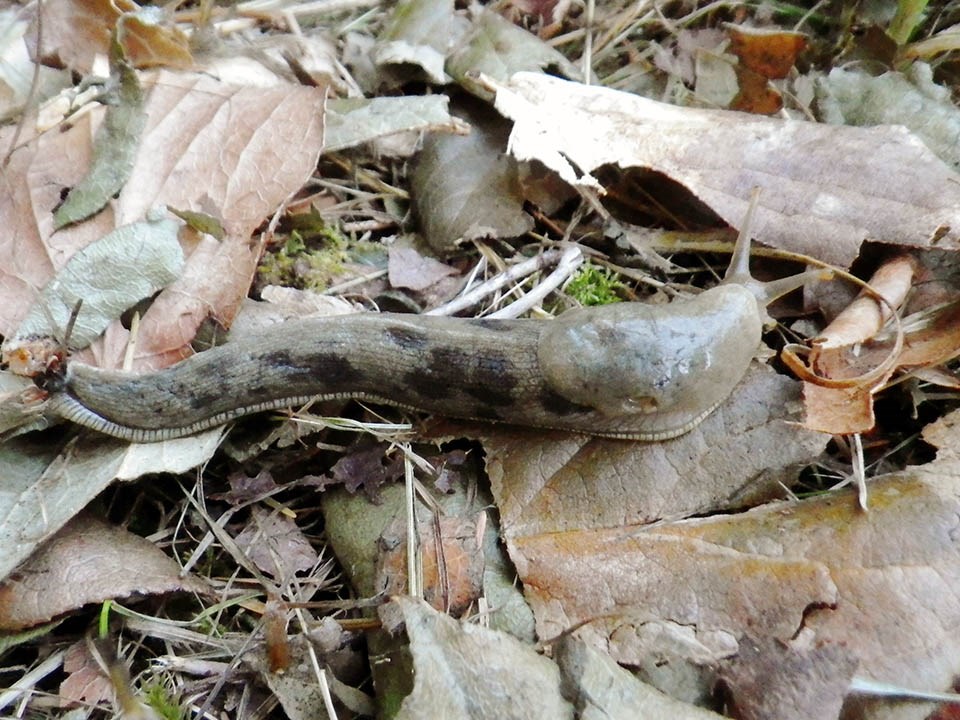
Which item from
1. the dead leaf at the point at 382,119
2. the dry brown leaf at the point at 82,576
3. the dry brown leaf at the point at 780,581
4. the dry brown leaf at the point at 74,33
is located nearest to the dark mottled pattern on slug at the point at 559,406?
the dry brown leaf at the point at 780,581

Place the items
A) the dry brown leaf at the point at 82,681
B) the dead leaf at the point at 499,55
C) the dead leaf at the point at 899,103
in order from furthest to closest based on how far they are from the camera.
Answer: the dead leaf at the point at 499,55 → the dead leaf at the point at 899,103 → the dry brown leaf at the point at 82,681

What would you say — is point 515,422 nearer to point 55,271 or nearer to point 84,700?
point 84,700

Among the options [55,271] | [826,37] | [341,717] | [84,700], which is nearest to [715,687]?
[341,717]

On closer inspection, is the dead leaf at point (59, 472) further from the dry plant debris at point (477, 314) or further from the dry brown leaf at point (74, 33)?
the dry brown leaf at point (74, 33)

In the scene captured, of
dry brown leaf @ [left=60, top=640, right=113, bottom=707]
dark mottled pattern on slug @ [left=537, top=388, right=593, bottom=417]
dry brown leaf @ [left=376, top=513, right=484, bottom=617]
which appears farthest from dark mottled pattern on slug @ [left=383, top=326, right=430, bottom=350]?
dry brown leaf @ [left=60, top=640, right=113, bottom=707]

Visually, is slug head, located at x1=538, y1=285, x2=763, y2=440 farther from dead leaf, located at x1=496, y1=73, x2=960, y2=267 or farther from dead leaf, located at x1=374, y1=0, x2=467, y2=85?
dead leaf, located at x1=374, y1=0, x2=467, y2=85

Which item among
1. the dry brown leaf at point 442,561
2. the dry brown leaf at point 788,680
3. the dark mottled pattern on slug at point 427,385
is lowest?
the dry brown leaf at point 442,561

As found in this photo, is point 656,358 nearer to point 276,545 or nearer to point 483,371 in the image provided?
point 483,371
